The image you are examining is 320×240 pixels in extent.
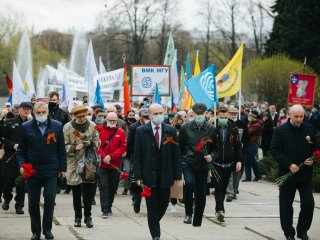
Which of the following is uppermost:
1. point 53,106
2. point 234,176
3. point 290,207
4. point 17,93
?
point 17,93

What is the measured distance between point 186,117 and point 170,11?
52993 mm

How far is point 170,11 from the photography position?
68.8 meters

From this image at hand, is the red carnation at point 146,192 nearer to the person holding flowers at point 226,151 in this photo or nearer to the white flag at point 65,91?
the person holding flowers at point 226,151

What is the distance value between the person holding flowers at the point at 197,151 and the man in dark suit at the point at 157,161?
1689 mm

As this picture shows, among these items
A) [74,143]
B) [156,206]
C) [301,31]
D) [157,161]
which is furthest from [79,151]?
[301,31]

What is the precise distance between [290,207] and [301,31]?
118 feet

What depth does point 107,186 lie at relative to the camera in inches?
538

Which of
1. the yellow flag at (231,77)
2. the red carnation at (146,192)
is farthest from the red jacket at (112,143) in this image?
the yellow flag at (231,77)

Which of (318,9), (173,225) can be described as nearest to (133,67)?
(173,225)

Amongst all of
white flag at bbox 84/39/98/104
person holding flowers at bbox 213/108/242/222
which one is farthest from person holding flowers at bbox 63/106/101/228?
white flag at bbox 84/39/98/104

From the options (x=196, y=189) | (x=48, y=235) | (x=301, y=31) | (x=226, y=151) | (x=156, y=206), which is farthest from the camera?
(x=301, y=31)

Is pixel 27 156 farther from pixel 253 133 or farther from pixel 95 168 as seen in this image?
pixel 253 133

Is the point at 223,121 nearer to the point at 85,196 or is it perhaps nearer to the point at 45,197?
the point at 85,196

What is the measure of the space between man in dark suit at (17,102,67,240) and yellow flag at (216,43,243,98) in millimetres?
9270
